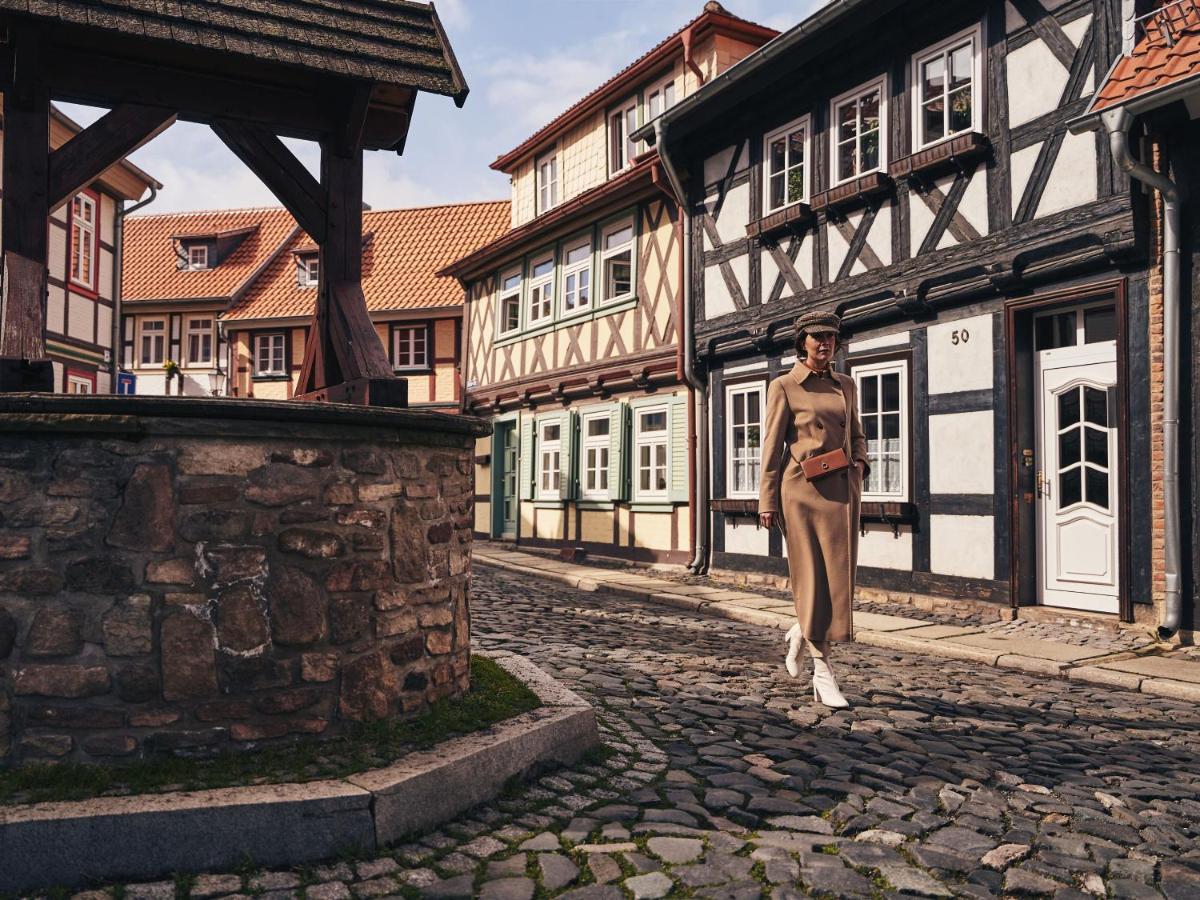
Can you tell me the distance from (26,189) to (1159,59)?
7.16 metres

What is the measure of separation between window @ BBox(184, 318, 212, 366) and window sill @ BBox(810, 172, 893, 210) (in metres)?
24.1

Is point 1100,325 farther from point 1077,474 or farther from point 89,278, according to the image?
point 89,278

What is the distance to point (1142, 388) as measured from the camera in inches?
306

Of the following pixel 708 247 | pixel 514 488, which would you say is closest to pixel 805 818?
pixel 708 247

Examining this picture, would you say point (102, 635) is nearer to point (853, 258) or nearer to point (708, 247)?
point (853, 258)

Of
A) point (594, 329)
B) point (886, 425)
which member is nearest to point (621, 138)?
point (594, 329)

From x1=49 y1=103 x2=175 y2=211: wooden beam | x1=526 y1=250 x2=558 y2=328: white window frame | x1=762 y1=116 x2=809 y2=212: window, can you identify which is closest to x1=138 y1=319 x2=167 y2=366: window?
x1=526 y1=250 x2=558 y2=328: white window frame

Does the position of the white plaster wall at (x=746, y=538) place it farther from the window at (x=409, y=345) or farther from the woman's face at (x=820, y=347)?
the window at (x=409, y=345)

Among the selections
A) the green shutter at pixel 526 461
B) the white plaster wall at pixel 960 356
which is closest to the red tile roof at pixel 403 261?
the green shutter at pixel 526 461

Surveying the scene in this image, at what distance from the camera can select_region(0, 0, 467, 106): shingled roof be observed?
4.08 meters

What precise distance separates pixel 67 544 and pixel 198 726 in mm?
756

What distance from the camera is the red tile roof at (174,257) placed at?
31125mm

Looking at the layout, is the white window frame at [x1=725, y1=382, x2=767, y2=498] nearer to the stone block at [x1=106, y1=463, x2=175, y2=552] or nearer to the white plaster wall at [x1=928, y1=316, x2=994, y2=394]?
the white plaster wall at [x1=928, y1=316, x2=994, y2=394]

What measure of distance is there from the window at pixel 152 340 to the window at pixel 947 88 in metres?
26.6
